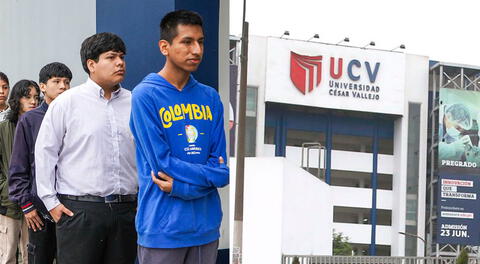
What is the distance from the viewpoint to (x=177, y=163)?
7.00 ft

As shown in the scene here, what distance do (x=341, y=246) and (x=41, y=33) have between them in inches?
1517

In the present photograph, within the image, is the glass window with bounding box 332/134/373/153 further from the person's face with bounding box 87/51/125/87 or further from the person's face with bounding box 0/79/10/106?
the person's face with bounding box 87/51/125/87

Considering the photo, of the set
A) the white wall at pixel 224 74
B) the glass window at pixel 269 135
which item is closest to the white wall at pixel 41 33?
the white wall at pixel 224 74

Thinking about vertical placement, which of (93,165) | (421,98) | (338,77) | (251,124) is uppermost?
(338,77)

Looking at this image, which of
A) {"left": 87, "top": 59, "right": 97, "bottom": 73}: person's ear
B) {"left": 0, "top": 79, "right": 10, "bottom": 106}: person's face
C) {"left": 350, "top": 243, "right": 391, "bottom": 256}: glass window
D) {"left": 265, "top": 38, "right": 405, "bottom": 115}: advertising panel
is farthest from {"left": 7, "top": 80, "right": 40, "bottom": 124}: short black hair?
{"left": 350, "top": 243, "right": 391, "bottom": 256}: glass window

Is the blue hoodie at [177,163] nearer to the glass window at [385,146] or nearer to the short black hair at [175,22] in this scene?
the short black hair at [175,22]

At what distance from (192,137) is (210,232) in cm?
27

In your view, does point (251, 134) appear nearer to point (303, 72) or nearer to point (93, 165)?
point (303, 72)

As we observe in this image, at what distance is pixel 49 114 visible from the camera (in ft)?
8.70

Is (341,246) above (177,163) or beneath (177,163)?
beneath

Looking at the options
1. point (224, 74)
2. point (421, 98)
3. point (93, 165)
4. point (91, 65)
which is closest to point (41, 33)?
point (224, 74)

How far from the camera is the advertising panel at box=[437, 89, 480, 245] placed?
43562 millimetres

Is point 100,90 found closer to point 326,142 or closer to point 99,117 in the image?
point 99,117

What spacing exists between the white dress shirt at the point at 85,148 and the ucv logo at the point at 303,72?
4081cm
